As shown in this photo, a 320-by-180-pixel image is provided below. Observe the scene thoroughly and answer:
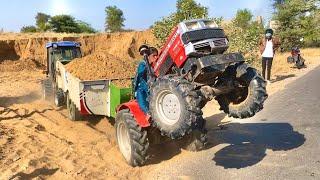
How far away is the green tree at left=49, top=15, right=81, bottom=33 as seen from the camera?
166 ft

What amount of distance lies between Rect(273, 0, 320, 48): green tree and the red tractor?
1045 inches

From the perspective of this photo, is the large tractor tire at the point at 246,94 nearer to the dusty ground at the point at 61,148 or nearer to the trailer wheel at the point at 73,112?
the dusty ground at the point at 61,148

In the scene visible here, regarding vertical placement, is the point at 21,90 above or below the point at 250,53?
below

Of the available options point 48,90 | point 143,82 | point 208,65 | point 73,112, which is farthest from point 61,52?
point 208,65

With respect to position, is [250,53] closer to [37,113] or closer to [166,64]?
[37,113]

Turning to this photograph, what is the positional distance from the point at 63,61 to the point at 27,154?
6.36m

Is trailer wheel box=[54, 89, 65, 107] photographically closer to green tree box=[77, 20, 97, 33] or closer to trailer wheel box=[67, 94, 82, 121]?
trailer wheel box=[67, 94, 82, 121]

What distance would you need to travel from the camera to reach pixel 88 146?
9.20 meters

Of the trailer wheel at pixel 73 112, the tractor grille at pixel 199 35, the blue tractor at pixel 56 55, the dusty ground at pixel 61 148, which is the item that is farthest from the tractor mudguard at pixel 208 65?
the blue tractor at pixel 56 55

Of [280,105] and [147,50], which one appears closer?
[147,50]

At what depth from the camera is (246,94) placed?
6754 millimetres

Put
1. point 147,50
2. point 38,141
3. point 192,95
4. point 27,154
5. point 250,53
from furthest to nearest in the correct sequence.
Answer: point 250,53, point 38,141, point 27,154, point 147,50, point 192,95

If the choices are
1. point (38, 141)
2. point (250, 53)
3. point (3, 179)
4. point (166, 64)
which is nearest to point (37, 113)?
point (38, 141)

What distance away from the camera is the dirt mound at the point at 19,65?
2878 cm
